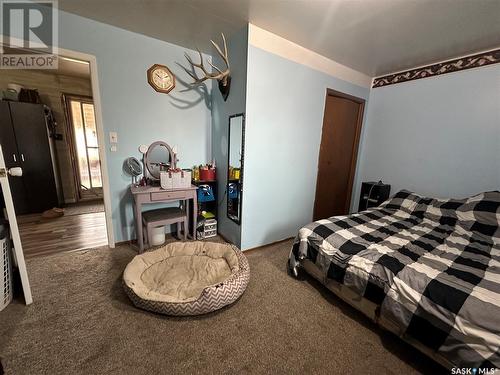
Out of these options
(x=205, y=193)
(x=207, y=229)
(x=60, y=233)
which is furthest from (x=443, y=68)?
(x=60, y=233)

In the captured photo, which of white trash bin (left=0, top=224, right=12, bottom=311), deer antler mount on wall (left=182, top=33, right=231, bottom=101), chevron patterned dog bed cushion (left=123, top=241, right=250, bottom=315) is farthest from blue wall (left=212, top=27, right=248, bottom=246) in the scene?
white trash bin (left=0, top=224, right=12, bottom=311)

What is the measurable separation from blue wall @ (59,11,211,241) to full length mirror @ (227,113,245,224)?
0.60 metres

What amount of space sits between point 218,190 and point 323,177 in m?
1.61

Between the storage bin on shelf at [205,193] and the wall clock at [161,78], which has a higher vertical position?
the wall clock at [161,78]

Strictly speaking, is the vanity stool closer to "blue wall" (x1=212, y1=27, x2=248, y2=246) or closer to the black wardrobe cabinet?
"blue wall" (x1=212, y1=27, x2=248, y2=246)

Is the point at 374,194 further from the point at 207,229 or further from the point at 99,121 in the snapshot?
the point at 99,121

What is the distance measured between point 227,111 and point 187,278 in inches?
73.6

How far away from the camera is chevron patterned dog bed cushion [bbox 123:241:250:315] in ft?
4.69

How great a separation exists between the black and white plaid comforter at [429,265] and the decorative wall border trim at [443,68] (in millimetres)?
1514

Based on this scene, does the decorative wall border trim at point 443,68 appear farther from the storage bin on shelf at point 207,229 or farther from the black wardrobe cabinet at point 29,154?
the black wardrobe cabinet at point 29,154

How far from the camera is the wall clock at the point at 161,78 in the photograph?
2.31m

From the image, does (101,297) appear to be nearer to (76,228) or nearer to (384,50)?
(76,228)

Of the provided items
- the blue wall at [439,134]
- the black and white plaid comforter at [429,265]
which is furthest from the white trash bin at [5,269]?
the blue wall at [439,134]

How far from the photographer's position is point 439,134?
101 inches
